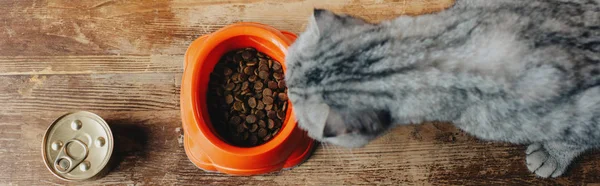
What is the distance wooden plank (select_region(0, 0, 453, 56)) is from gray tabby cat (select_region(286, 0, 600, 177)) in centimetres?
48

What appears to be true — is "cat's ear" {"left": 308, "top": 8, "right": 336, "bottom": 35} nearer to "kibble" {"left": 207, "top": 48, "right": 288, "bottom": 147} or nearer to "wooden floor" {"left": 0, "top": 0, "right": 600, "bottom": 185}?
"kibble" {"left": 207, "top": 48, "right": 288, "bottom": 147}

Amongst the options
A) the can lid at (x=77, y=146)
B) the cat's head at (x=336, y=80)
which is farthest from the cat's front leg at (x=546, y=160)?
the can lid at (x=77, y=146)

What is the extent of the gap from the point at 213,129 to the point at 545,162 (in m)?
0.97

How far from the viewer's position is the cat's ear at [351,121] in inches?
39.5

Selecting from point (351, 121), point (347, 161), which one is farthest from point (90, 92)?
point (351, 121)

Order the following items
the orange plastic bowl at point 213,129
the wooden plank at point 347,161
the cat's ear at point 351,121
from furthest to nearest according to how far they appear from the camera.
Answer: the wooden plank at point 347,161
the orange plastic bowl at point 213,129
the cat's ear at point 351,121

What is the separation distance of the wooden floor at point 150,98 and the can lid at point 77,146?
0.11m

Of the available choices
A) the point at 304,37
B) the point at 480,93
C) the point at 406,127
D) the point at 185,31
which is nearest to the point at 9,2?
the point at 185,31

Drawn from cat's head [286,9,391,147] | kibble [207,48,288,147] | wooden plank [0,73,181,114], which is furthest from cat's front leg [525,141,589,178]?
wooden plank [0,73,181,114]

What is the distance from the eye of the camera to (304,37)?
44.3 inches

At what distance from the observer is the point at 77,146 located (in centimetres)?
Result: 142

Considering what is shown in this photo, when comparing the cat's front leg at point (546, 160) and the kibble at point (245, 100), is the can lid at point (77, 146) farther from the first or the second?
the cat's front leg at point (546, 160)

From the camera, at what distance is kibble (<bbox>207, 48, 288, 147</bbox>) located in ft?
4.54

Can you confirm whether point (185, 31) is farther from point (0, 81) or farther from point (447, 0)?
point (447, 0)
